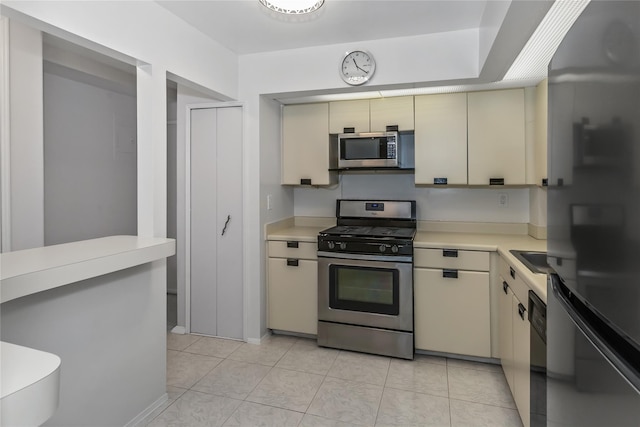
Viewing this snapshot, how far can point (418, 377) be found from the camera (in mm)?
2508

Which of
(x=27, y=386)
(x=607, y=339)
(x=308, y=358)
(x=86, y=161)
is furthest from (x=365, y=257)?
(x=86, y=161)

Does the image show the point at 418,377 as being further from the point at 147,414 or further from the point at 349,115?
the point at 349,115

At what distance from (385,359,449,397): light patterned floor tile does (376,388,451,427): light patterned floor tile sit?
0.07 m

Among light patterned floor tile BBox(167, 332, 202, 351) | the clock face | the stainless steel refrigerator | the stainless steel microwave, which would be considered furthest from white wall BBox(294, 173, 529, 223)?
the stainless steel refrigerator

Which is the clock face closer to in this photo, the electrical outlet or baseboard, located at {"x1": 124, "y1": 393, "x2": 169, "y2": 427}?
the electrical outlet

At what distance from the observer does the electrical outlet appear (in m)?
3.14

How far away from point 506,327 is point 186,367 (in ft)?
7.36

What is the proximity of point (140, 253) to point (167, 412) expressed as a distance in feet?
3.30

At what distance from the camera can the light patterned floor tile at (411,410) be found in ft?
6.62

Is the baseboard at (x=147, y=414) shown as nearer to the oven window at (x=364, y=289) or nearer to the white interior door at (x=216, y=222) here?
the white interior door at (x=216, y=222)

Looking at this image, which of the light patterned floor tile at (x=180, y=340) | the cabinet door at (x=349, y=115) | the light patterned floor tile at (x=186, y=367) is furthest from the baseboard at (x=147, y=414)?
the cabinet door at (x=349, y=115)

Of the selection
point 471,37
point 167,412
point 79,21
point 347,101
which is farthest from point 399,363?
point 79,21

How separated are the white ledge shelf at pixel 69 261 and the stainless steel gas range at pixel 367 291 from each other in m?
1.33

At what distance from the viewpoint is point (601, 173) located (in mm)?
676
